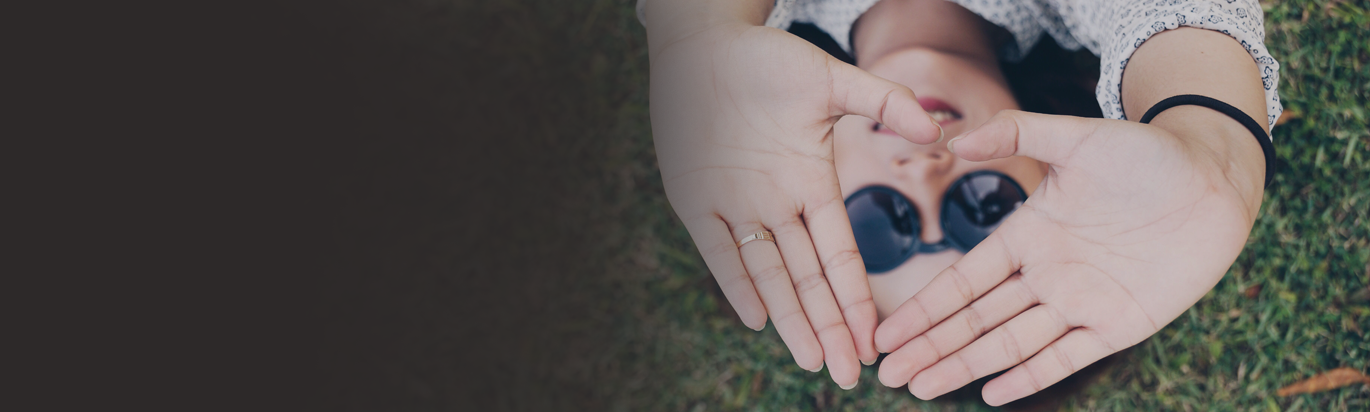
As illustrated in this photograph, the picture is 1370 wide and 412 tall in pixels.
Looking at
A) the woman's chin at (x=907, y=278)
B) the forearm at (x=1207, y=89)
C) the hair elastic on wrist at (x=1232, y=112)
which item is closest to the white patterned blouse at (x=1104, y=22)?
the forearm at (x=1207, y=89)

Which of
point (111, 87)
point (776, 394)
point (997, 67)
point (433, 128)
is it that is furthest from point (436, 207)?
point (997, 67)

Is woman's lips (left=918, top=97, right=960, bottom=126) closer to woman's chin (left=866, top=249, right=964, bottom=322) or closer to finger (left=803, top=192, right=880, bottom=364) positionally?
woman's chin (left=866, top=249, right=964, bottom=322)

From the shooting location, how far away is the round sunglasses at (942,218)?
6.53ft

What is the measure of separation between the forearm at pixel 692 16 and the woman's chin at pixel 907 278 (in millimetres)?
850

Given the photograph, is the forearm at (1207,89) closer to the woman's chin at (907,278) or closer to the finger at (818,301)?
the woman's chin at (907,278)

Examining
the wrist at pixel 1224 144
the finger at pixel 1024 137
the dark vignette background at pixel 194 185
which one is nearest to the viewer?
the dark vignette background at pixel 194 185

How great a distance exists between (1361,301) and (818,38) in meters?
2.17

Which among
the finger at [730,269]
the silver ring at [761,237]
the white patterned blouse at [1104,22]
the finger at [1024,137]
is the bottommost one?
the finger at [730,269]

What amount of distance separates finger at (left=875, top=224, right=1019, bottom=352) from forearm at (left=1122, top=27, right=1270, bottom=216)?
0.45 metres

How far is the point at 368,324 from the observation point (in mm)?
2516

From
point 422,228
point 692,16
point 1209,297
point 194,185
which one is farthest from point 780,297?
point 1209,297

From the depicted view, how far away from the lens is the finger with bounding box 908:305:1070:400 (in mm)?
1599

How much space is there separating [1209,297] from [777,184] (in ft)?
6.30

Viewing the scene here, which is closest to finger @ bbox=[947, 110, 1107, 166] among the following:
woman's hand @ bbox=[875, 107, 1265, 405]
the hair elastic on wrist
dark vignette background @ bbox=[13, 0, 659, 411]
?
woman's hand @ bbox=[875, 107, 1265, 405]
